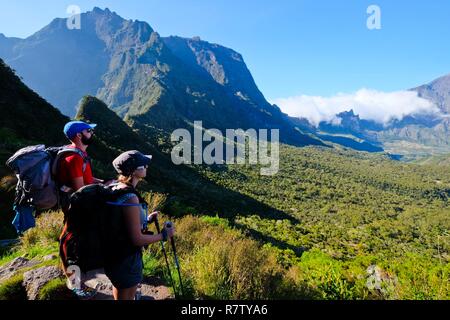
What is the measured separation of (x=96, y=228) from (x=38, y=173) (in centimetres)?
129

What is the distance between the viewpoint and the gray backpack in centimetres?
356

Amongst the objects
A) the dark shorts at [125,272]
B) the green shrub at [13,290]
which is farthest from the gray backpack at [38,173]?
the dark shorts at [125,272]

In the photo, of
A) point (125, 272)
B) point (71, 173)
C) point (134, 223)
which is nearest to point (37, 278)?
point (71, 173)

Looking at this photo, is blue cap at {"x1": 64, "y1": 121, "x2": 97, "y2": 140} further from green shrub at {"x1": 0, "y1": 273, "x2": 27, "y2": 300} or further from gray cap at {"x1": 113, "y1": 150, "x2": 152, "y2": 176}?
green shrub at {"x1": 0, "y1": 273, "x2": 27, "y2": 300}

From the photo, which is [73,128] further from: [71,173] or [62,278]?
[62,278]

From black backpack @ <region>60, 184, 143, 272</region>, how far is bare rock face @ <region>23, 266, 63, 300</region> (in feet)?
4.83

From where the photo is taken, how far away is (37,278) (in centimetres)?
407

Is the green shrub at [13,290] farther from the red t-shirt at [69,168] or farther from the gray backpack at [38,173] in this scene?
the red t-shirt at [69,168]

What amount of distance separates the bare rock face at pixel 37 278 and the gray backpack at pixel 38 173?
96 cm

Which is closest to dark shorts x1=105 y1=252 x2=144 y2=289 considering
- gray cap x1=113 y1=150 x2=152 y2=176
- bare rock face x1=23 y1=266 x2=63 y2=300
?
gray cap x1=113 y1=150 x2=152 y2=176
